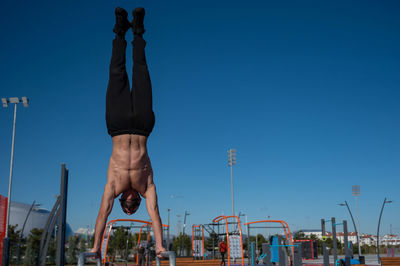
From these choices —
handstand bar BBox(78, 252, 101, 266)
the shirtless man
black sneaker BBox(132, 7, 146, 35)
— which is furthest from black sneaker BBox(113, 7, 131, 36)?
handstand bar BBox(78, 252, 101, 266)

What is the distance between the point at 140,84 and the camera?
15.2ft

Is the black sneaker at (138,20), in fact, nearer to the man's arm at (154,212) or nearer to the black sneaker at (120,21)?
the black sneaker at (120,21)

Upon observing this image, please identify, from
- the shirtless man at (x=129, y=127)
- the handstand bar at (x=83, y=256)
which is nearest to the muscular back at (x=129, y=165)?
the shirtless man at (x=129, y=127)

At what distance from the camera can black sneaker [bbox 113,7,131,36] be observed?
15.4 ft

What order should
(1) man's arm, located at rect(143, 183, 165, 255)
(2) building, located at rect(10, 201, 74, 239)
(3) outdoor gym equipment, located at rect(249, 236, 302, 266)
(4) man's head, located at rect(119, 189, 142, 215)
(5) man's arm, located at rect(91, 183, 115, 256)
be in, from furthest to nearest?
(2) building, located at rect(10, 201, 74, 239) < (3) outdoor gym equipment, located at rect(249, 236, 302, 266) < (4) man's head, located at rect(119, 189, 142, 215) < (1) man's arm, located at rect(143, 183, 165, 255) < (5) man's arm, located at rect(91, 183, 115, 256)

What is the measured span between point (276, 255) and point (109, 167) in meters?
11.7

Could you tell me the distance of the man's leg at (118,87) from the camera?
14.6 ft

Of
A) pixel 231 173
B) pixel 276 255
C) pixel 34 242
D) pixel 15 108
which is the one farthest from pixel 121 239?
pixel 276 255

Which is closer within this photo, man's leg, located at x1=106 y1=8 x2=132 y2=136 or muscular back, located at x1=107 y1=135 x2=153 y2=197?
muscular back, located at x1=107 y1=135 x2=153 y2=197

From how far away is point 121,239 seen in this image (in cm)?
4362

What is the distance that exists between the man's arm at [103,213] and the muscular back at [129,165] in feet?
0.22

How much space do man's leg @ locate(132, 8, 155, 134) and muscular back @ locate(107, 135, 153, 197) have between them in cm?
21

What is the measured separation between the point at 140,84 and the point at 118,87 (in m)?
0.28

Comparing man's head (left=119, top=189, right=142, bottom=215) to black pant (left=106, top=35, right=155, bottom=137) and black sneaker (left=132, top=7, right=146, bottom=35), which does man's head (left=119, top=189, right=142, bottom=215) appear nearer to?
black pant (left=106, top=35, right=155, bottom=137)
